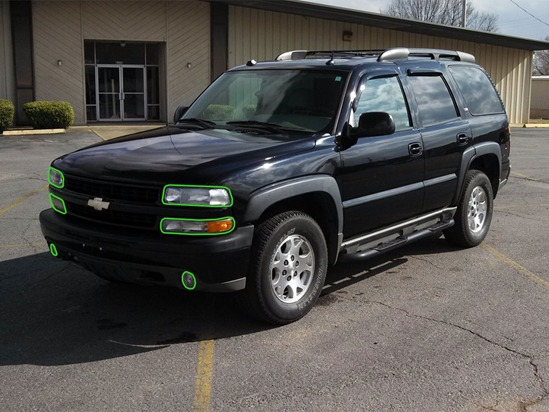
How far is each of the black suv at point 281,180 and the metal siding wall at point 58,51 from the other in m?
20.7

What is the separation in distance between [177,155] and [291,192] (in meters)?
0.86

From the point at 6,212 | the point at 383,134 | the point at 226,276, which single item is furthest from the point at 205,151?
the point at 6,212

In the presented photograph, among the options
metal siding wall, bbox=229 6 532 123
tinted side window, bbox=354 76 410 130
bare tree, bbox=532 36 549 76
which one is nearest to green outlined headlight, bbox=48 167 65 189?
tinted side window, bbox=354 76 410 130

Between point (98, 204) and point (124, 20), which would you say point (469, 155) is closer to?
point (98, 204)

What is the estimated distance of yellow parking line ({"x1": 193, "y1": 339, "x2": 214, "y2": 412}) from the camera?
3902mm

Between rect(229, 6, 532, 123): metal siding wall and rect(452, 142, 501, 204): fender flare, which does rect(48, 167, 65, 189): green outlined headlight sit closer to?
rect(452, 142, 501, 204): fender flare

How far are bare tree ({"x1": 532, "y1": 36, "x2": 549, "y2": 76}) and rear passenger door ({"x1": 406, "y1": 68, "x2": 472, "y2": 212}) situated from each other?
90342mm

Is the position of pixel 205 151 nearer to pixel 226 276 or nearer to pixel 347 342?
pixel 226 276

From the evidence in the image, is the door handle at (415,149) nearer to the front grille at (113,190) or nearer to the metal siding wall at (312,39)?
the front grille at (113,190)

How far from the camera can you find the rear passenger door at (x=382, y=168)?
554 centimetres

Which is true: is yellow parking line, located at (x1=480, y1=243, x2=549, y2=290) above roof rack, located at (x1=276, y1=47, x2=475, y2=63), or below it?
below

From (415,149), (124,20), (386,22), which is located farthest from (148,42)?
(415,149)

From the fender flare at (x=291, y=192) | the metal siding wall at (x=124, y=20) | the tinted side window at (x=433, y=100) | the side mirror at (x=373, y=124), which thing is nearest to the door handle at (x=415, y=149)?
the tinted side window at (x=433, y=100)

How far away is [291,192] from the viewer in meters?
4.91
